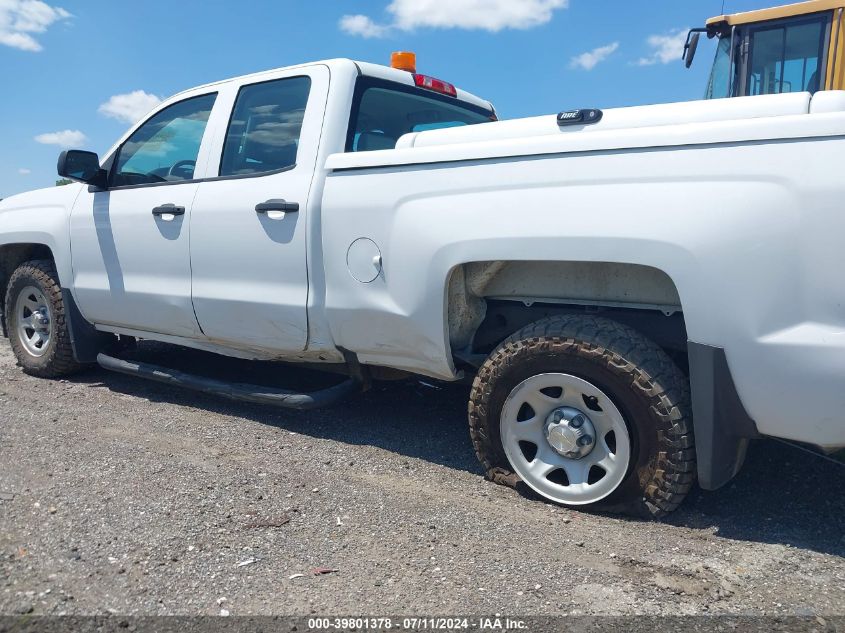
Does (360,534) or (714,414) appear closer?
(714,414)

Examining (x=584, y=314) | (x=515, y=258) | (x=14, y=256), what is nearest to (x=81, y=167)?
(x=14, y=256)

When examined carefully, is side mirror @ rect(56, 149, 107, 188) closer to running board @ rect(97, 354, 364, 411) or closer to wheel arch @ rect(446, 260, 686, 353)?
running board @ rect(97, 354, 364, 411)

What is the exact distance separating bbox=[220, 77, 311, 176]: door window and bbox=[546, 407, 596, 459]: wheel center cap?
1924 mm

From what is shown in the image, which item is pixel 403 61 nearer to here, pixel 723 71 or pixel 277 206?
pixel 277 206

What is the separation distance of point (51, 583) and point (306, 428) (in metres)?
1.86

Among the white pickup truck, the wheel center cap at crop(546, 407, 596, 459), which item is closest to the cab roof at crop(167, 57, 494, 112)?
the white pickup truck

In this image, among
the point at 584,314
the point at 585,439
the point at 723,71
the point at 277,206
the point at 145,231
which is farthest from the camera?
the point at 723,71

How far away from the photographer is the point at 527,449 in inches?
127

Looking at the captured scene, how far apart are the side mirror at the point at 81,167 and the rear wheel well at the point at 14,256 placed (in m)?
0.83

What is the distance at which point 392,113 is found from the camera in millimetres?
4184

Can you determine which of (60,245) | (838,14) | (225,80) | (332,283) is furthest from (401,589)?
(838,14)

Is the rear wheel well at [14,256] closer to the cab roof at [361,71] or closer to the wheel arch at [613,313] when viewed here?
the cab roof at [361,71]

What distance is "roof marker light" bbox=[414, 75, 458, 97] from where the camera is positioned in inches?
172

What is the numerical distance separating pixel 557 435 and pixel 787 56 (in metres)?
5.43
